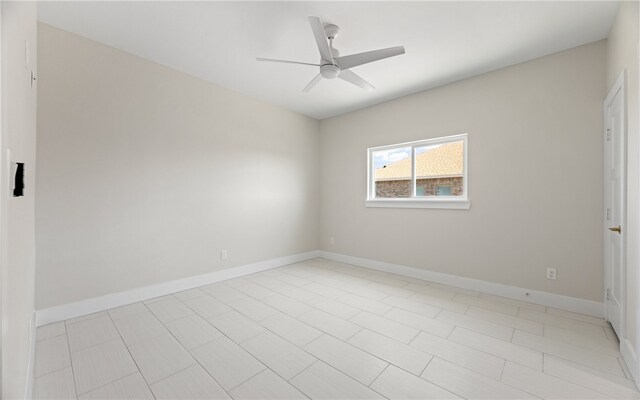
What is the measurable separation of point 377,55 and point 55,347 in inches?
134

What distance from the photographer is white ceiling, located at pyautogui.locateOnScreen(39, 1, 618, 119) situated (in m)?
2.10

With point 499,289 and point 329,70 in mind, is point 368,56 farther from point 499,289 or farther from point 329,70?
point 499,289

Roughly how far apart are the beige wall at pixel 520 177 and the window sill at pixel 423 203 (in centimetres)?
7

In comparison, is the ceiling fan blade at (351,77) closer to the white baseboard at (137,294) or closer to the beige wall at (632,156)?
the beige wall at (632,156)

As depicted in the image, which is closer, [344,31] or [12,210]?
[12,210]

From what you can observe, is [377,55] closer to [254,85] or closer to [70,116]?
[254,85]

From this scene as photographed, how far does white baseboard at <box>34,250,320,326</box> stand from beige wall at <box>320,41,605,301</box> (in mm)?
2156

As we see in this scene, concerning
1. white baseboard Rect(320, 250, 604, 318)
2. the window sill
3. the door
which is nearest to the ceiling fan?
the door

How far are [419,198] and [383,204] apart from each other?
56 centimetres

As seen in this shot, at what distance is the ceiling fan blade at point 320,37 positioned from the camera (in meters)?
1.86

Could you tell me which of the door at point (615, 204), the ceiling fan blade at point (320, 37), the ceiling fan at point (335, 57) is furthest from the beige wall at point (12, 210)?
the door at point (615, 204)

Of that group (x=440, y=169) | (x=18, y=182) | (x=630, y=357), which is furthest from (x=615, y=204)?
(x=18, y=182)

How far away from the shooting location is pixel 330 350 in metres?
1.92

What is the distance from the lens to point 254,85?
3.53 m
